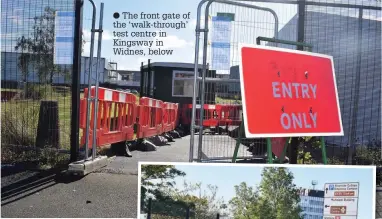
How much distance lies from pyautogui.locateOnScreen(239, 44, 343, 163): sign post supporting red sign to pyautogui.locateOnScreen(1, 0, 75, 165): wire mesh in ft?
10.5

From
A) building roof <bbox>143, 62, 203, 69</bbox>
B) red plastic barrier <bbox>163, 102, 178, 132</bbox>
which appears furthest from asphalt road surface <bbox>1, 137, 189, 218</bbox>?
building roof <bbox>143, 62, 203, 69</bbox>

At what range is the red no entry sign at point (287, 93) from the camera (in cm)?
348

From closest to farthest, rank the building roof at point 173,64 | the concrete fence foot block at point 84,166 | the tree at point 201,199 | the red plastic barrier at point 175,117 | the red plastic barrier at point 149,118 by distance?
the tree at point 201,199 → the concrete fence foot block at point 84,166 → the red plastic barrier at point 149,118 → the red plastic barrier at point 175,117 → the building roof at point 173,64

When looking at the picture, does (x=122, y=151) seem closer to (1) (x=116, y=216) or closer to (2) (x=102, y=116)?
(2) (x=102, y=116)

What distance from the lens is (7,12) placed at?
5914 mm

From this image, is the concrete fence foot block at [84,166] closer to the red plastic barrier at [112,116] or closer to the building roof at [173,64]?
the red plastic barrier at [112,116]

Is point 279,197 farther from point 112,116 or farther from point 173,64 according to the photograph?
point 173,64

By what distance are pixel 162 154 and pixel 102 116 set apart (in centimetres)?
153

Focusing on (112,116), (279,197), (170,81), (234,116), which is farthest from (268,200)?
(170,81)

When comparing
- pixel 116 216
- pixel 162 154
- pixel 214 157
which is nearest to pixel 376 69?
pixel 214 157

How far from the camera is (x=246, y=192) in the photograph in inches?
116

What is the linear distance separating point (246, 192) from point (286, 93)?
113cm

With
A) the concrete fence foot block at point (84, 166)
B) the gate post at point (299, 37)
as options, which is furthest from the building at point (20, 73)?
the gate post at point (299, 37)

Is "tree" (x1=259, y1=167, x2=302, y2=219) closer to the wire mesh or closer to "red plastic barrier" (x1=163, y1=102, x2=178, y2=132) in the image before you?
the wire mesh
